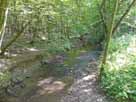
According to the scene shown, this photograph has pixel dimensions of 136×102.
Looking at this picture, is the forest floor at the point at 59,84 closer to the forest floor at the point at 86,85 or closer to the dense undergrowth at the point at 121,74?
the forest floor at the point at 86,85

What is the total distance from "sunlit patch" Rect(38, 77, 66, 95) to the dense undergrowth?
2017 mm

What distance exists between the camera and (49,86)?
12.7m

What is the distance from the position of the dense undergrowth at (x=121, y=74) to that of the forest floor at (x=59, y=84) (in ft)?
1.60

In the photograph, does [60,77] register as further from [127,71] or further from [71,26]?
[71,26]

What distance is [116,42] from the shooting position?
60.0 ft

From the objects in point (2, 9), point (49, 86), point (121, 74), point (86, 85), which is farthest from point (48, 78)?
point (2, 9)

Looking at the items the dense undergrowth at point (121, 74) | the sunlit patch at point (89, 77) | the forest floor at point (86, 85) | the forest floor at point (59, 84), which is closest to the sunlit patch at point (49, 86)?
the forest floor at point (59, 84)

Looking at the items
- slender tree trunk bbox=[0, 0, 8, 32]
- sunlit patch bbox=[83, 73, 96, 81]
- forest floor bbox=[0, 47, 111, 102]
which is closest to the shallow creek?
forest floor bbox=[0, 47, 111, 102]

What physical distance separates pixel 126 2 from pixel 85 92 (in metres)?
9.02

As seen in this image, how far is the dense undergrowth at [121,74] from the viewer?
36.0ft

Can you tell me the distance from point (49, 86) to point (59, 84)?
0.56 metres

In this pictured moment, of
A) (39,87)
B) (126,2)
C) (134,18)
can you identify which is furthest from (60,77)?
(134,18)

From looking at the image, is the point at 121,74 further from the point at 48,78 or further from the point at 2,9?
the point at 2,9

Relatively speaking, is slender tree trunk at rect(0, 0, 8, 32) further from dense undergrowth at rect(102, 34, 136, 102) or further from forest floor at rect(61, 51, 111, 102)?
dense undergrowth at rect(102, 34, 136, 102)
